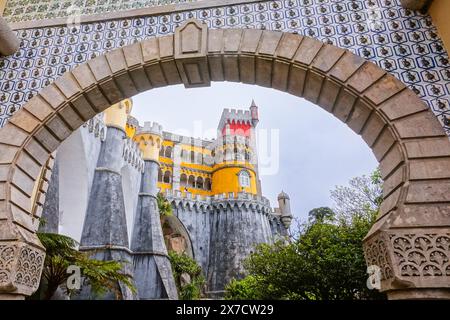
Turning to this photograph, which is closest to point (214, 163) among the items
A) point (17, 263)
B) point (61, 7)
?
point (61, 7)

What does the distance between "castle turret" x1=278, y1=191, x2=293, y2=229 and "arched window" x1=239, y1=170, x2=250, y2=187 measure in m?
5.40

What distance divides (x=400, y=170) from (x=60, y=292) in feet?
34.9

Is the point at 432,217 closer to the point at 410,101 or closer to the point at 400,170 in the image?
the point at 400,170

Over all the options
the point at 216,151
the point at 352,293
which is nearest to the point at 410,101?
the point at 352,293

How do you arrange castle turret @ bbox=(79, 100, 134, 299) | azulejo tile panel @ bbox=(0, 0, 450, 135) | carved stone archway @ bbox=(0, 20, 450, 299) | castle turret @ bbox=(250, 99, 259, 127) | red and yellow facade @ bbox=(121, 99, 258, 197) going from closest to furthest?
1. carved stone archway @ bbox=(0, 20, 450, 299)
2. azulejo tile panel @ bbox=(0, 0, 450, 135)
3. castle turret @ bbox=(79, 100, 134, 299)
4. red and yellow facade @ bbox=(121, 99, 258, 197)
5. castle turret @ bbox=(250, 99, 259, 127)

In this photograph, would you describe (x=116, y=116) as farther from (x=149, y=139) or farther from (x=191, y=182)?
(x=191, y=182)

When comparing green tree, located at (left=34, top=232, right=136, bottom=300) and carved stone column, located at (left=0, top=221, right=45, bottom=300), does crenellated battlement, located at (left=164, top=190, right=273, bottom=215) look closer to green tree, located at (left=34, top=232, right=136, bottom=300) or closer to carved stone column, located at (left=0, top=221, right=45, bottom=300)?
green tree, located at (left=34, top=232, right=136, bottom=300)

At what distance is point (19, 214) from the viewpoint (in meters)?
3.47

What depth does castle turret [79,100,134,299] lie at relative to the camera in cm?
1436

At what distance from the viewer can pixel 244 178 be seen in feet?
103

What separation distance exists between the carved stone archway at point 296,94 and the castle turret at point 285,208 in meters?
29.8

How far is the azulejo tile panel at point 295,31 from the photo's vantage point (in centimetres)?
365

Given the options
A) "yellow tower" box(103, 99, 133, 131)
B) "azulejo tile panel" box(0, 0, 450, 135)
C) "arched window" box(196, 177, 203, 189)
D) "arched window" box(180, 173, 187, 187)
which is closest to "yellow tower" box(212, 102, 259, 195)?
"arched window" box(196, 177, 203, 189)

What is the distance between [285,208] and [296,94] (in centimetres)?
3102
